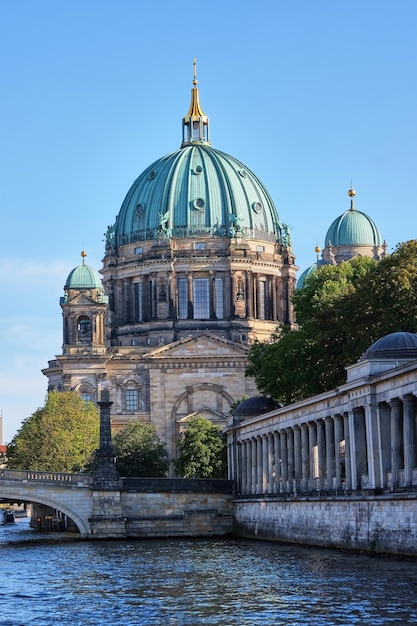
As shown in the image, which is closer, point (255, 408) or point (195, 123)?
point (255, 408)

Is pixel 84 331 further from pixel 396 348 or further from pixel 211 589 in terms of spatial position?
pixel 211 589

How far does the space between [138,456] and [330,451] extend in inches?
2195

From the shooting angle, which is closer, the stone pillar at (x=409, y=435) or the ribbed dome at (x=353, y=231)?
the stone pillar at (x=409, y=435)

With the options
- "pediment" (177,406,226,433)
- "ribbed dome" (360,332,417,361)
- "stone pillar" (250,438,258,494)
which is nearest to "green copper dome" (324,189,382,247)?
"pediment" (177,406,226,433)

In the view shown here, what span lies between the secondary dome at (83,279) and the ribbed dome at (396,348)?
96.3m

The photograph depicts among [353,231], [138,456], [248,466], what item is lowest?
[248,466]

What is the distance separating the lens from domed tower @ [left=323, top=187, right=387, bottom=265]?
17675 cm

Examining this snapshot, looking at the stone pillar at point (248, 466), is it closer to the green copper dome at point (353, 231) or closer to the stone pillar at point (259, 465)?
the stone pillar at point (259, 465)

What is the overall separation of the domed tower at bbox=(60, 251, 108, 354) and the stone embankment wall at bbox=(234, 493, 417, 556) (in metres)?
70.5

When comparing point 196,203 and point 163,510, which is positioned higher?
point 196,203

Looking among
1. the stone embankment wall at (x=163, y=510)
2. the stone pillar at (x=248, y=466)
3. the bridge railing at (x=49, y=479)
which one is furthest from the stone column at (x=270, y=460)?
the bridge railing at (x=49, y=479)

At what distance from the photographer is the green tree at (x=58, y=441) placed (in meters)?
129

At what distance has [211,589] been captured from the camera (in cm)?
5409

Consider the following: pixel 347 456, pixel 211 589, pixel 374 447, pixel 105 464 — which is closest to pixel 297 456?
pixel 347 456
